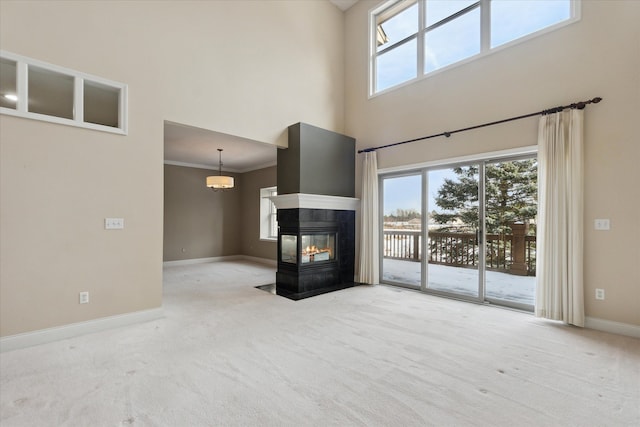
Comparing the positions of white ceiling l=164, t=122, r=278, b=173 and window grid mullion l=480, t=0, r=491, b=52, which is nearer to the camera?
window grid mullion l=480, t=0, r=491, b=52

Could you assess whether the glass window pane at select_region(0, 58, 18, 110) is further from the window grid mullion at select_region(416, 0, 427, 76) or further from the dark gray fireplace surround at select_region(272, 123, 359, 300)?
the window grid mullion at select_region(416, 0, 427, 76)

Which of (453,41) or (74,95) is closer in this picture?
(74,95)

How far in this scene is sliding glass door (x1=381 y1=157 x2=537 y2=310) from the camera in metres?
3.99

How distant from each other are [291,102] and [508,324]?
4515 millimetres

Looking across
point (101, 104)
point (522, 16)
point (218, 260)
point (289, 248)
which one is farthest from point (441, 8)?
point (218, 260)

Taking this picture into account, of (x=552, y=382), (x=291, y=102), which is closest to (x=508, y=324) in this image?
(x=552, y=382)

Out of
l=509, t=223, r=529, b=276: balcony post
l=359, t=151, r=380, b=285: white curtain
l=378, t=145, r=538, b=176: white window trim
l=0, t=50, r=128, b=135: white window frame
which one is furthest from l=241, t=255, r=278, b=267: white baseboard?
l=509, t=223, r=529, b=276: balcony post

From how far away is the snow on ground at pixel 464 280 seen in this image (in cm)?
399

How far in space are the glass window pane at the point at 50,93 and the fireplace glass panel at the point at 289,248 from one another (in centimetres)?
316

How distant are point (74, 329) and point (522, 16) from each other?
6.60m

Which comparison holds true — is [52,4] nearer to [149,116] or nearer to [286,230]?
[149,116]

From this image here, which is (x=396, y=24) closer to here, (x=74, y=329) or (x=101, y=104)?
(x=101, y=104)

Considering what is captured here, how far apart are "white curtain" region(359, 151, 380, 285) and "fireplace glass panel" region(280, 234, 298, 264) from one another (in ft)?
4.62

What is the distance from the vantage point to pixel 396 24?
5496 mm
